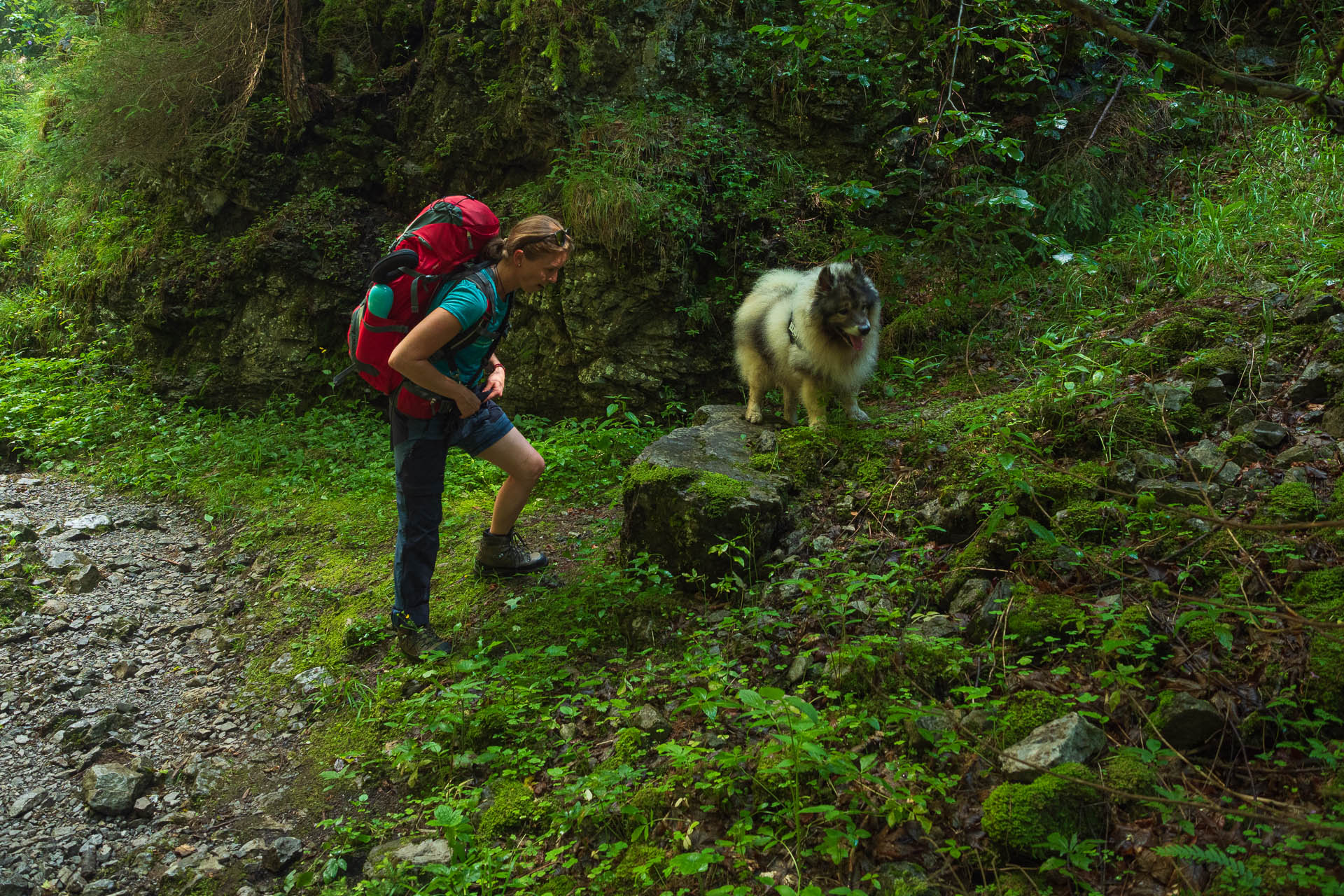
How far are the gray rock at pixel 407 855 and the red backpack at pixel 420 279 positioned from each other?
200 centimetres

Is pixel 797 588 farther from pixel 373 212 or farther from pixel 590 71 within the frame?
pixel 373 212

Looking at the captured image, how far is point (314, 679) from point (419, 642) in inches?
27.9

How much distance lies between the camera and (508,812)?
2971 mm

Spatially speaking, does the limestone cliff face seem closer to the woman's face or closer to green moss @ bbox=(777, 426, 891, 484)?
green moss @ bbox=(777, 426, 891, 484)

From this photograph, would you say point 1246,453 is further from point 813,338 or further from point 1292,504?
point 813,338

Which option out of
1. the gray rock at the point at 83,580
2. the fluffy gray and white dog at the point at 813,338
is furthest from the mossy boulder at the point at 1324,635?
the gray rock at the point at 83,580

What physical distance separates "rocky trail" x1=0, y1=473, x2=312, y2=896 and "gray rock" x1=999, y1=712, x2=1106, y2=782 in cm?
278

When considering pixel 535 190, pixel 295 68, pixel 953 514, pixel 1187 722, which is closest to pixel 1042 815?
pixel 1187 722

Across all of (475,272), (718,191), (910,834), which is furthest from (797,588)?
(718,191)

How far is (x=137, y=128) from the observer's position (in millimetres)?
8695

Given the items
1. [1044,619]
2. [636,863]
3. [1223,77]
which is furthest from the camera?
[1044,619]

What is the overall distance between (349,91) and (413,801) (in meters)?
8.63

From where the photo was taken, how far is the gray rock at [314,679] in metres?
4.20

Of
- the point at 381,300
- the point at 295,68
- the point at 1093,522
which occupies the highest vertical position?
the point at 295,68
